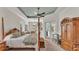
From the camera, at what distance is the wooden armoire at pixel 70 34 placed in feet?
9.15

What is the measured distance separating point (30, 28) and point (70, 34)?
2.21 ft

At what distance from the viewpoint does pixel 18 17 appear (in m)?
2.82

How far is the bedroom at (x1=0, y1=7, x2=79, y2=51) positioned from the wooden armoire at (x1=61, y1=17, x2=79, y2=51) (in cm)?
6

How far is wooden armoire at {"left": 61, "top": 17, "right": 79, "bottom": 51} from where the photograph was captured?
2788 mm

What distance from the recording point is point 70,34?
2822 millimetres

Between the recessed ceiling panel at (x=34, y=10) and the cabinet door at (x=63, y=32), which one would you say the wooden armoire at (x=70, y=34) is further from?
the recessed ceiling panel at (x=34, y=10)

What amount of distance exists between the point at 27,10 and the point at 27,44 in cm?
57

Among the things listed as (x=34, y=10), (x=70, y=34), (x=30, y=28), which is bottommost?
(x=70, y=34)

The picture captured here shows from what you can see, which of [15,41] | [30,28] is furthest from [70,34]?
[15,41]

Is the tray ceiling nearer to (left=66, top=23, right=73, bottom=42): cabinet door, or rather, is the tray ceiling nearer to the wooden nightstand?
(left=66, top=23, right=73, bottom=42): cabinet door

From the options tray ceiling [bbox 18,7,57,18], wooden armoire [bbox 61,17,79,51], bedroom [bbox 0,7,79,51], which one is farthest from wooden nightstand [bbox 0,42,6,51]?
wooden armoire [bbox 61,17,79,51]

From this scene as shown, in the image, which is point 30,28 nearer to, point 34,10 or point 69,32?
point 34,10
